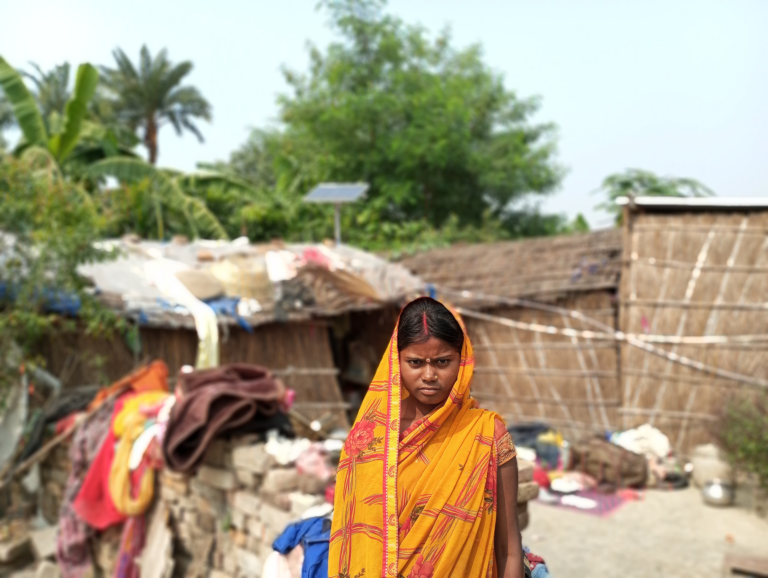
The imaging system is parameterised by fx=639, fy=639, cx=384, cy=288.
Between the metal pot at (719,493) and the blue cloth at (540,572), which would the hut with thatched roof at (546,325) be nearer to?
the metal pot at (719,493)

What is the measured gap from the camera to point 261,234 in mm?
18531

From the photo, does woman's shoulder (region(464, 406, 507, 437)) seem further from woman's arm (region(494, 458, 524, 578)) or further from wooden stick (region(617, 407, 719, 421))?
wooden stick (region(617, 407, 719, 421))

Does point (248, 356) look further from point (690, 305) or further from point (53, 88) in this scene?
point (53, 88)

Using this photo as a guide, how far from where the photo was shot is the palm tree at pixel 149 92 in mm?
22703

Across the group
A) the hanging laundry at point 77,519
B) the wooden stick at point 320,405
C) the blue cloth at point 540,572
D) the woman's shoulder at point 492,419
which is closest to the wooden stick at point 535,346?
the wooden stick at point 320,405

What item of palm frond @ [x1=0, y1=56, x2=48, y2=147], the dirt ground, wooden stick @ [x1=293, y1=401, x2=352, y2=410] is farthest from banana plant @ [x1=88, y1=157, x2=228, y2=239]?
the dirt ground

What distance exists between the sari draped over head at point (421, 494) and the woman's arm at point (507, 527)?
0.04 meters

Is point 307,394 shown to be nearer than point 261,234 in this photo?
Yes

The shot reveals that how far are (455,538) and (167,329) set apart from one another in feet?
24.4

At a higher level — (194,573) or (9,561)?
(194,573)

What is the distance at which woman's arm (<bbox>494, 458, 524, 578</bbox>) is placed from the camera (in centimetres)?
167

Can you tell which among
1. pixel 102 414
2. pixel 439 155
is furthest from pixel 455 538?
pixel 439 155

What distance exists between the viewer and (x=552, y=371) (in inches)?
348

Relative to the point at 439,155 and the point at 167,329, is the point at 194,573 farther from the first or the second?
the point at 439,155
